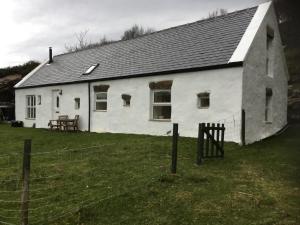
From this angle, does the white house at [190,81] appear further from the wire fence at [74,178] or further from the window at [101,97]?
the wire fence at [74,178]

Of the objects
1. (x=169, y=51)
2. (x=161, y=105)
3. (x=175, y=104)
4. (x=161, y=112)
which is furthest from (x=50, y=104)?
(x=175, y=104)

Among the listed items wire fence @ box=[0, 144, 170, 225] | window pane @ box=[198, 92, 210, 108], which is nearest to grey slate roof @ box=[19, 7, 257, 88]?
window pane @ box=[198, 92, 210, 108]

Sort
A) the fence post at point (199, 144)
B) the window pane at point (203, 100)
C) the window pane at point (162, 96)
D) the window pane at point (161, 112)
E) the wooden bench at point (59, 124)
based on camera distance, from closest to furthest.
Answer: the fence post at point (199, 144) < the window pane at point (203, 100) < the window pane at point (162, 96) < the window pane at point (161, 112) < the wooden bench at point (59, 124)

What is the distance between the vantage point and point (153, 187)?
853 cm

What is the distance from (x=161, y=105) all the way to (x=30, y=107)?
15.0 metres

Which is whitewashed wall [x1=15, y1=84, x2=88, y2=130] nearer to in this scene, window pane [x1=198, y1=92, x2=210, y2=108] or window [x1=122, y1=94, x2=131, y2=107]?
window [x1=122, y1=94, x2=131, y2=107]

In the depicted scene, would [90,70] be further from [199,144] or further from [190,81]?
[199,144]

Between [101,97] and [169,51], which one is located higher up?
[169,51]

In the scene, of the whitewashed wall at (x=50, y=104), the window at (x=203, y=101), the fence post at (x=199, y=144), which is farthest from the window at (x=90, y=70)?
the fence post at (x=199, y=144)

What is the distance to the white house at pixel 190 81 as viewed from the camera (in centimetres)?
1551

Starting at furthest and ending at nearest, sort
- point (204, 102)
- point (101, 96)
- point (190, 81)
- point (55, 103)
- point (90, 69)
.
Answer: point (55, 103), point (90, 69), point (101, 96), point (190, 81), point (204, 102)

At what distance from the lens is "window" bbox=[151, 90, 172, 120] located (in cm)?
1814

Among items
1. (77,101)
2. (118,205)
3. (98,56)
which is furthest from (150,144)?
(98,56)

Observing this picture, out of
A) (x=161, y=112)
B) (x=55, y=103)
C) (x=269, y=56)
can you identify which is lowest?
(x=161, y=112)
